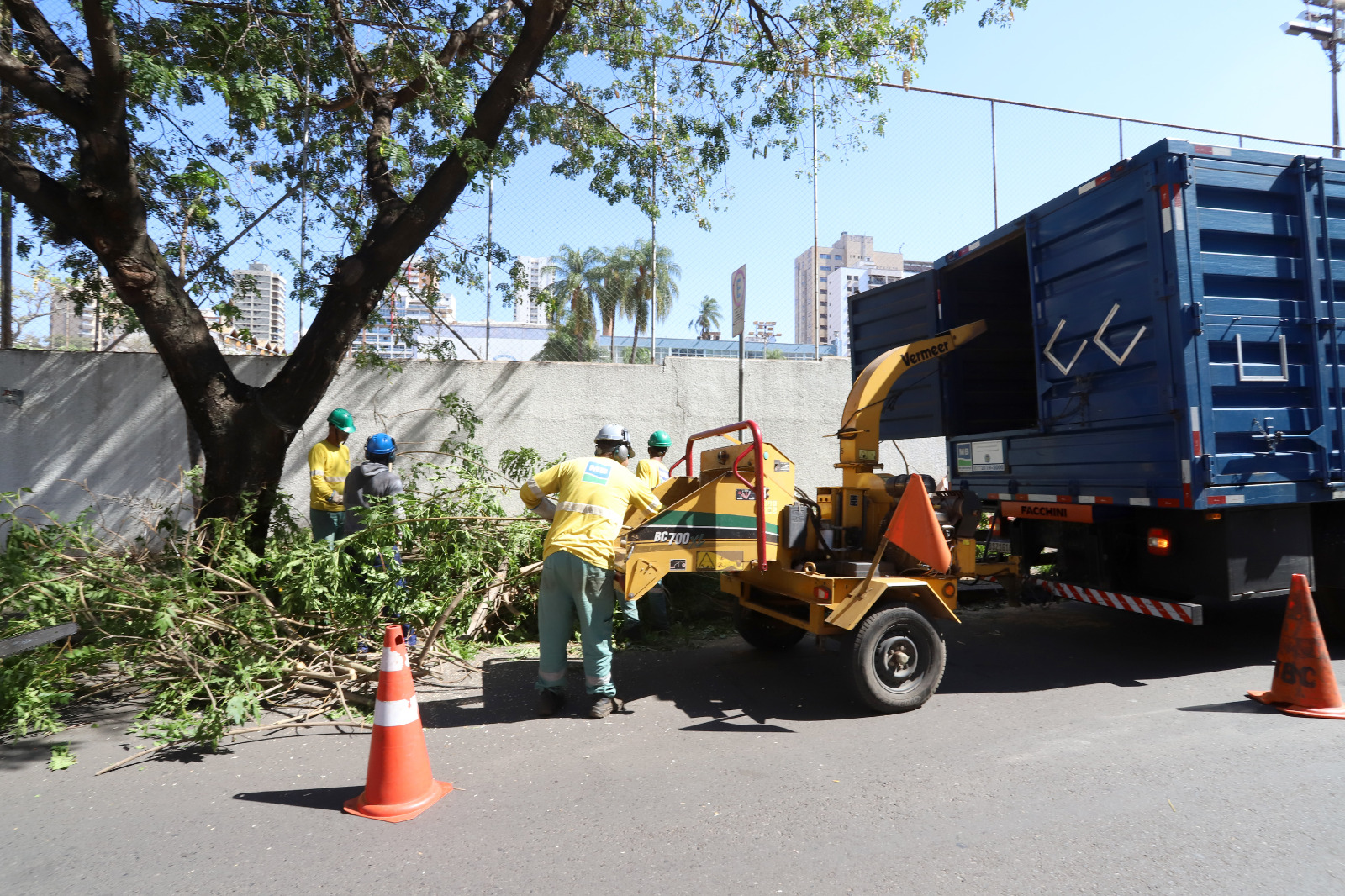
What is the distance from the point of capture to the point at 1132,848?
3.03 m

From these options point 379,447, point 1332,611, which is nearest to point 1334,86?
point 1332,611

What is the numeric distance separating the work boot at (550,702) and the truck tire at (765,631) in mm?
1729

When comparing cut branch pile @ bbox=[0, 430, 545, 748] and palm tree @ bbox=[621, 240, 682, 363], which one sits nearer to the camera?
cut branch pile @ bbox=[0, 430, 545, 748]

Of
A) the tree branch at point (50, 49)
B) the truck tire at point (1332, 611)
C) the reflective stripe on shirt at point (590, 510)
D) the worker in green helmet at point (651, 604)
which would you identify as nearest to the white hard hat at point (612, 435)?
the reflective stripe on shirt at point (590, 510)

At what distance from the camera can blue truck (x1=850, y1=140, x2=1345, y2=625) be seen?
196 inches

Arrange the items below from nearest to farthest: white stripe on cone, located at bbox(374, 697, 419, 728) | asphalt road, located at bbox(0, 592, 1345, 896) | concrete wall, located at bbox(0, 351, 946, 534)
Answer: asphalt road, located at bbox(0, 592, 1345, 896) < white stripe on cone, located at bbox(374, 697, 419, 728) < concrete wall, located at bbox(0, 351, 946, 534)

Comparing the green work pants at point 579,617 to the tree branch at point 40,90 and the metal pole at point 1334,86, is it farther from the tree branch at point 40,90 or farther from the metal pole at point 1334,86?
the metal pole at point 1334,86

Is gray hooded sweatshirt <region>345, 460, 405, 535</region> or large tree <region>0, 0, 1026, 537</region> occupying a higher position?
large tree <region>0, 0, 1026, 537</region>

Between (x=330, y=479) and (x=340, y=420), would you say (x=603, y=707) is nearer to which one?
(x=330, y=479)

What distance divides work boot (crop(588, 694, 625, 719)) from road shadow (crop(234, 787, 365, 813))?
4.59 ft

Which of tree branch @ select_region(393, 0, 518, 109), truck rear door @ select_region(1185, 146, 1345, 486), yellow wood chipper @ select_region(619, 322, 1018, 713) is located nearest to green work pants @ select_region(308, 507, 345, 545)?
yellow wood chipper @ select_region(619, 322, 1018, 713)

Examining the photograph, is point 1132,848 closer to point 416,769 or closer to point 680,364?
point 416,769

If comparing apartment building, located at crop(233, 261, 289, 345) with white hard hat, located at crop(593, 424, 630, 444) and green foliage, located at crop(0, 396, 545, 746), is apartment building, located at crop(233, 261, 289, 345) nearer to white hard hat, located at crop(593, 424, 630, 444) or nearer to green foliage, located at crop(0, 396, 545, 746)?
green foliage, located at crop(0, 396, 545, 746)

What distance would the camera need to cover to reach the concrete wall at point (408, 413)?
7465 mm
